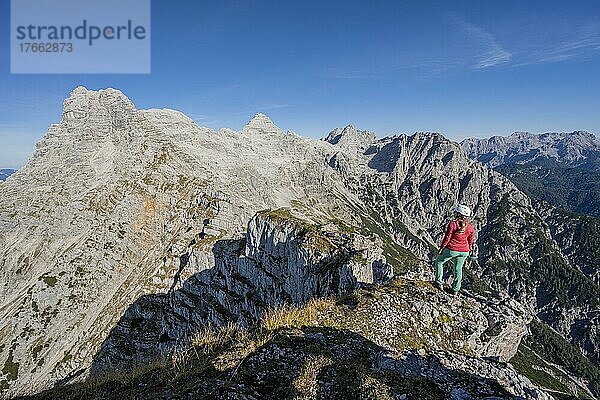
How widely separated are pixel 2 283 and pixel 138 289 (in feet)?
241

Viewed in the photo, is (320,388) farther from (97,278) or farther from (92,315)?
(97,278)

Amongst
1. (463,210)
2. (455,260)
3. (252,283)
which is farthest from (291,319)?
A: (252,283)

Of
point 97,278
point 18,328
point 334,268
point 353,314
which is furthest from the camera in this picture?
point 97,278

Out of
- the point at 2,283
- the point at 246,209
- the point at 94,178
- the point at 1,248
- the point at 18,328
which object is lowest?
the point at 18,328

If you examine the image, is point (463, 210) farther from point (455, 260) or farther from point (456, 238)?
point (455, 260)

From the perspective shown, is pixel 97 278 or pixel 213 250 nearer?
pixel 213 250

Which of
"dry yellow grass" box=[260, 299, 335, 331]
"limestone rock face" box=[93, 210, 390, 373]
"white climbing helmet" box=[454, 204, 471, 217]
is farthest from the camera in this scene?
"limestone rock face" box=[93, 210, 390, 373]

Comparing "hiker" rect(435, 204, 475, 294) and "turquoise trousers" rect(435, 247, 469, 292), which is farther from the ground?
"hiker" rect(435, 204, 475, 294)

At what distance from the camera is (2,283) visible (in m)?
157

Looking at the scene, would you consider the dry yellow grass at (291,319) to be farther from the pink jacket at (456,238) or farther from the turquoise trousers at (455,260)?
the pink jacket at (456,238)

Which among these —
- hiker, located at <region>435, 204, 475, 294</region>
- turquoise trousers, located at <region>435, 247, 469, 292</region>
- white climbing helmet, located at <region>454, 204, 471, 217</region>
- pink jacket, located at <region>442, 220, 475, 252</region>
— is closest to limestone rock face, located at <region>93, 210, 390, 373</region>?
turquoise trousers, located at <region>435, 247, 469, 292</region>

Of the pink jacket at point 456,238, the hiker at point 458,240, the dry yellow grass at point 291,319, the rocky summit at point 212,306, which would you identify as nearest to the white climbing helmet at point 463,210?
the hiker at point 458,240

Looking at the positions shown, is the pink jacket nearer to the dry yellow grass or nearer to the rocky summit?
the rocky summit

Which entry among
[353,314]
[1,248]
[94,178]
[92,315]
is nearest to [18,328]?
[92,315]
